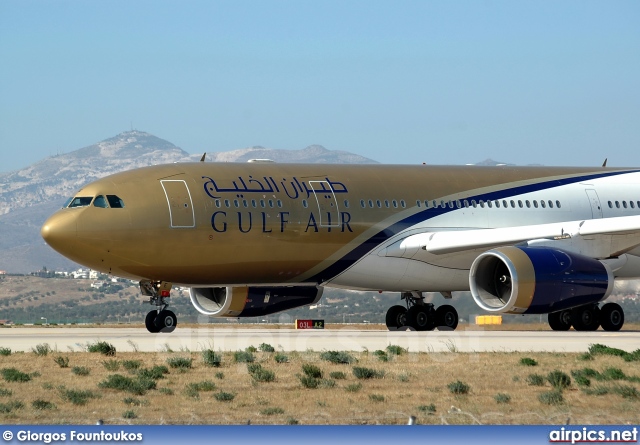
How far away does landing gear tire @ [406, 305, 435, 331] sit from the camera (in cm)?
3600

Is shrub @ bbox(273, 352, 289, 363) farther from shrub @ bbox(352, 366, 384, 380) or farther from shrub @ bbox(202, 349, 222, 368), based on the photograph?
shrub @ bbox(352, 366, 384, 380)

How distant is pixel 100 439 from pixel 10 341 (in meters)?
20.5

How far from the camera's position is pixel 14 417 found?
1617cm

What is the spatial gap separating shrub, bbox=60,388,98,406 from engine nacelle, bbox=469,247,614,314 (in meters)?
13.4

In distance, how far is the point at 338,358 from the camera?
22812mm

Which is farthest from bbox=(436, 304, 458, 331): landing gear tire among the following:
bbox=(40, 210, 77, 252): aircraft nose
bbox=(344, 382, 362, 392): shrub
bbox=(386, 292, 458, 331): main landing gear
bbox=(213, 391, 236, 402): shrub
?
bbox=(213, 391, 236, 402): shrub

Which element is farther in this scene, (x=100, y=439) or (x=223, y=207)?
(x=223, y=207)

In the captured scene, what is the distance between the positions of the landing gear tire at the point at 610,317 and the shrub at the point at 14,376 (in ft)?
62.6

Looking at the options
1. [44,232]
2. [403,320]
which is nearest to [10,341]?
[44,232]

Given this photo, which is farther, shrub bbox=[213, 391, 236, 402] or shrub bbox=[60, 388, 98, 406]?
shrub bbox=[213, 391, 236, 402]

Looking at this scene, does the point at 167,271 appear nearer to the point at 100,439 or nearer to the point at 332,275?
the point at 332,275

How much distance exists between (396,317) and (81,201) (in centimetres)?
1131

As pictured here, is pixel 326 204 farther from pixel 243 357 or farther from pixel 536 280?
pixel 243 357

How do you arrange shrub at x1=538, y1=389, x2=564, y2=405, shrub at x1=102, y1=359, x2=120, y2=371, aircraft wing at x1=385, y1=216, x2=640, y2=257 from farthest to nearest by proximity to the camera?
aircraft wing at x1=385, y1=216, x2=640, y2=257 < shrub at x1=102, y1=359, x2=120, y2=371 < shrub at x1=538, y1=389, x2=564, y2=405
